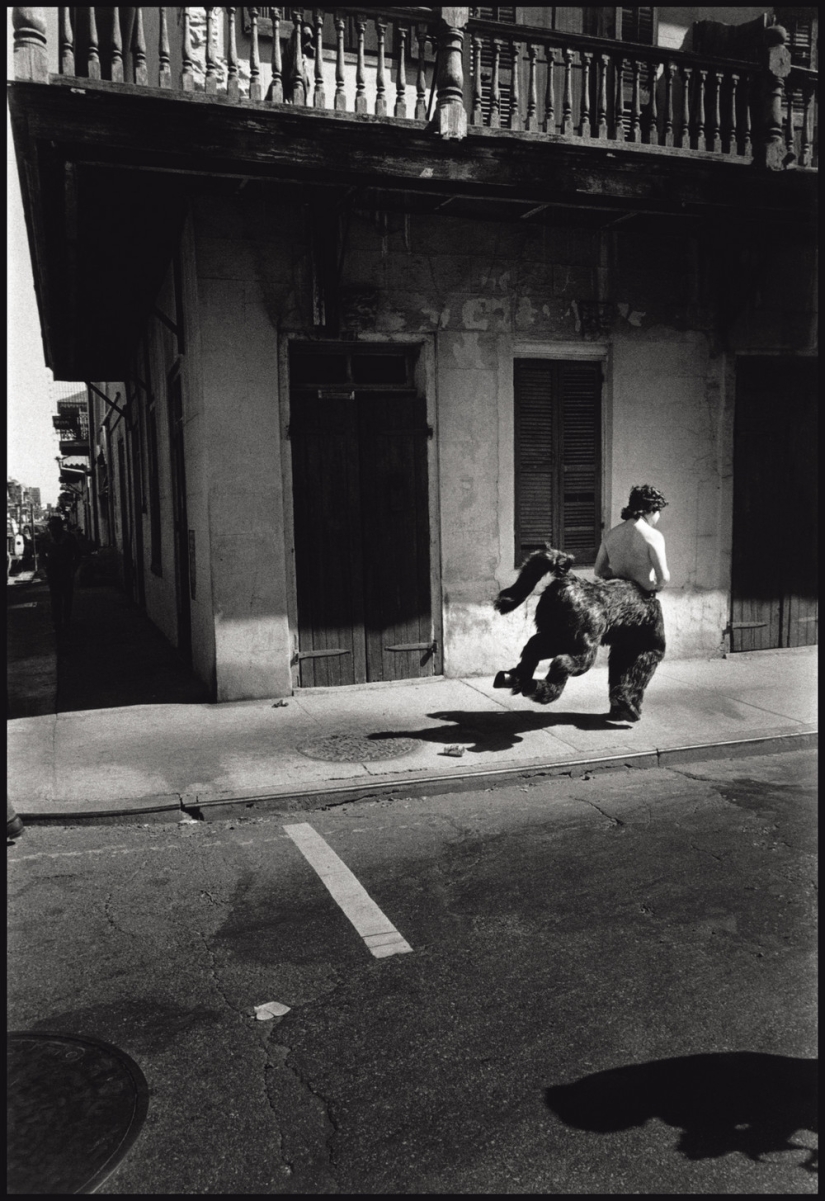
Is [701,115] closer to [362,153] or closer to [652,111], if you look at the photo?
[652,111]

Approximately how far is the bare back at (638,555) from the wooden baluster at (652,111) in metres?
3.92

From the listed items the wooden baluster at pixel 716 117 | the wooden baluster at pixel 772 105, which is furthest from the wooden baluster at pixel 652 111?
the wooden baluster at pixel 772 105

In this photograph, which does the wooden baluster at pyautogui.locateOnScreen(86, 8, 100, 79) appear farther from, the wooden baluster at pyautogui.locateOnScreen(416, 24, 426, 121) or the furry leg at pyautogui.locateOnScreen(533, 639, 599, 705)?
the furry leg at pyautogui.locateOnScreen(533, 639, 599, 705)

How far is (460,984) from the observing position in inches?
151

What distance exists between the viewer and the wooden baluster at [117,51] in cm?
719

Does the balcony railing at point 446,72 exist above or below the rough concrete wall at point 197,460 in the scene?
above

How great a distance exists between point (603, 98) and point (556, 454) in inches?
138

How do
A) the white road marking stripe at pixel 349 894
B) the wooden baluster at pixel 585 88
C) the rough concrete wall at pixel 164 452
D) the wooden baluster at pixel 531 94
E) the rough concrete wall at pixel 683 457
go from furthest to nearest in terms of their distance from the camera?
the rough concrete wall at pixel 164 452
the rough concrete wall at pixel 683 457
the wooden baluster at pixel 585 88
the wooden baluster at pixel 531 94
the white road marking stripe at pixel 349 894

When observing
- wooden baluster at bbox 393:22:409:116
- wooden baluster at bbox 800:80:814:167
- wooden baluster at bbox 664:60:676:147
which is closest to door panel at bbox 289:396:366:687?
wooden baluster at bbox 393:22:409:116

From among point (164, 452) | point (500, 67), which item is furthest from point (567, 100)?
point (164, 452)

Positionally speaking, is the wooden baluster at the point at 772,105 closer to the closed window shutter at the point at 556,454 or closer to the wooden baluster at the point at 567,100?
the wooden baluster at the point at 567,100

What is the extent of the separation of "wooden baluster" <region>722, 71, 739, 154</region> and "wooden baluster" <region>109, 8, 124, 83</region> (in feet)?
19.3

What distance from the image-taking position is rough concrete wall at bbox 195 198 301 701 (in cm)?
891

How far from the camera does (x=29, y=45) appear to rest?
680 cm
